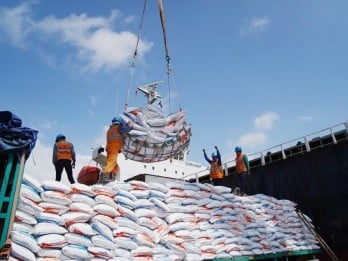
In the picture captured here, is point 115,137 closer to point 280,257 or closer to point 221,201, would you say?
point 221,201

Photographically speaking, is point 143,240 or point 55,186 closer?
point 55,186

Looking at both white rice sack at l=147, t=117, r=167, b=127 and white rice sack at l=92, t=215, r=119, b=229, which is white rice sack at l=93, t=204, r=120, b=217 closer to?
white rice sack at l=92, t=215, r=119, b=229

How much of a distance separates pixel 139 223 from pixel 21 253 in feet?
5.15

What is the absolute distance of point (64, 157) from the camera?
5473 millimetres

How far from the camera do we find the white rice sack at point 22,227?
3.38 m

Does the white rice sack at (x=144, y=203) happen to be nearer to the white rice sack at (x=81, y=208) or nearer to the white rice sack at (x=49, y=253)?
the white rice sack at (x=81, y=208)

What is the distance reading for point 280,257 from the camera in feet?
20.2

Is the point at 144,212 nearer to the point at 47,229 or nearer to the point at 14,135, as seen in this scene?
the point at 47,229

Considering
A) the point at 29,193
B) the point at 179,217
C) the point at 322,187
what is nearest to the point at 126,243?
the point at 179,217

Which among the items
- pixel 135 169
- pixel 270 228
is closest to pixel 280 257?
pixel 270 228

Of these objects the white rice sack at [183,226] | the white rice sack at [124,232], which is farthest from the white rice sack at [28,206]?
the white rice sack at [183,226]

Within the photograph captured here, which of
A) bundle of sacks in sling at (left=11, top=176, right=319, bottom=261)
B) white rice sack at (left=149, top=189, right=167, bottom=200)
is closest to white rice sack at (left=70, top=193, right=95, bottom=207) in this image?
bundle of sacks in sling at (left=11, top=176, right=319, bottom=261)

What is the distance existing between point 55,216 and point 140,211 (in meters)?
1.20

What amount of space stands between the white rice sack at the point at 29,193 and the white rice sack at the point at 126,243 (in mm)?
1098
